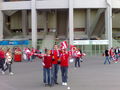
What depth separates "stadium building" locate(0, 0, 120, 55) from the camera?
45.9 metres

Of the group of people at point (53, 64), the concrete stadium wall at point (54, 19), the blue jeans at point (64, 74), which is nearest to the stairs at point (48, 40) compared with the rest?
the concrete stadium wall at point (54, 19)

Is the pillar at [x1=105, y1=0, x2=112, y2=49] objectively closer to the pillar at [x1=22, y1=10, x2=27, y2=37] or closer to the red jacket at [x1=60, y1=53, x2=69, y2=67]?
the pillar at [x1=22, y1=10, x2=27, y2=37]

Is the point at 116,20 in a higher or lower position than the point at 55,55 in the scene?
higher

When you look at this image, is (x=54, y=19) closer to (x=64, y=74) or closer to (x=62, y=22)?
(x=62, y=22)

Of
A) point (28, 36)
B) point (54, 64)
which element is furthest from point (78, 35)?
point (54, 64)

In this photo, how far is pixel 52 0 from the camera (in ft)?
150

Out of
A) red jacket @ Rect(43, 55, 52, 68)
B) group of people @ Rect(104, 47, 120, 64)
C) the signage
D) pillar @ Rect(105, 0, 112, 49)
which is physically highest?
pillar @ Rect(105, 0, 112, 49)

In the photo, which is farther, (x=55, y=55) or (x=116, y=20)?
(x=116, y=20)

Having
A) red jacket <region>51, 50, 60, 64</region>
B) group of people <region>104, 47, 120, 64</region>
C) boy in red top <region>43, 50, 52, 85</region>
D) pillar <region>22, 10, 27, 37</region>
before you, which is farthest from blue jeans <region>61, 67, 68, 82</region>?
pillar <region>22, 10, 27, 37</region>

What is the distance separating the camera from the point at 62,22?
6138 centimetres

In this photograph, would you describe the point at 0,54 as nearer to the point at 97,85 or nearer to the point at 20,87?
the point at 20,87

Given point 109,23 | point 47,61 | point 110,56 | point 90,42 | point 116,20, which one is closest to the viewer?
point 47,61

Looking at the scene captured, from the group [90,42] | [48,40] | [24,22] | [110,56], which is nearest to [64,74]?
[110,56]

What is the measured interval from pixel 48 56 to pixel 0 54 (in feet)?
23.4
